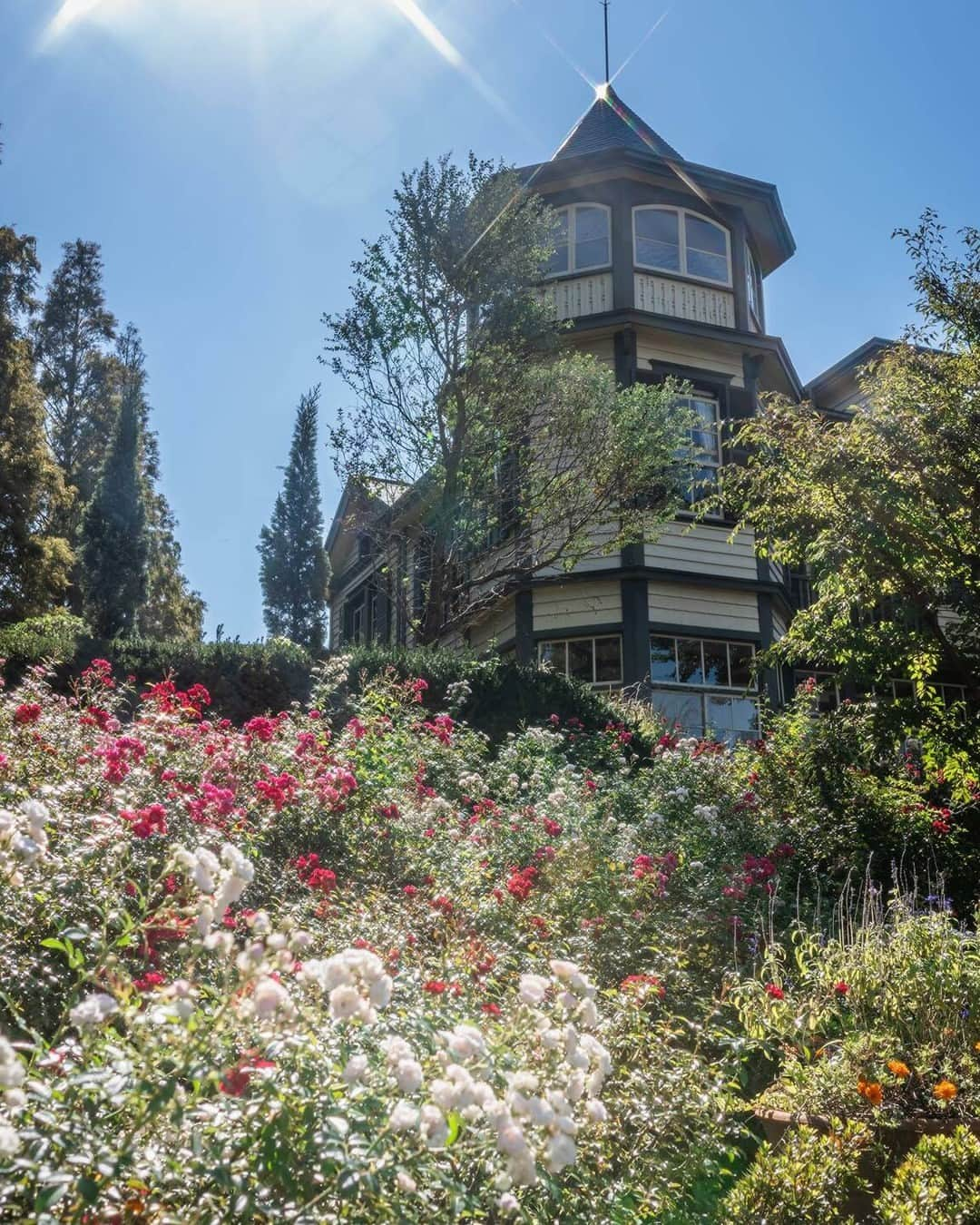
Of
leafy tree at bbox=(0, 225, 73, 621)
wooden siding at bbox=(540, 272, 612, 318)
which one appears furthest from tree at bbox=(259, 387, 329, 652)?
wooden siding at bbox=(540, 272, 612, 318)

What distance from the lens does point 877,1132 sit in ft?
10.1

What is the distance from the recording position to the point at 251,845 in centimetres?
415

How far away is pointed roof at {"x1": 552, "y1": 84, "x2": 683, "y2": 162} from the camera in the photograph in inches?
619

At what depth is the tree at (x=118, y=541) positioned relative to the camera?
20234mm

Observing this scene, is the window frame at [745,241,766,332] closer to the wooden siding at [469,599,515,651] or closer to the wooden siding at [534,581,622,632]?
the wooden siding at [534,581,622,632]

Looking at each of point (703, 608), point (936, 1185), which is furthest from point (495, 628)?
point (936, 1185)

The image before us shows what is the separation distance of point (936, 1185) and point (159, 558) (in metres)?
29.1

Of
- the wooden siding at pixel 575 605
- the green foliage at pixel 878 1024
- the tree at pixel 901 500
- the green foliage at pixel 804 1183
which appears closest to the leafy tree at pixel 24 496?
the wooden siding at pixel 575 605

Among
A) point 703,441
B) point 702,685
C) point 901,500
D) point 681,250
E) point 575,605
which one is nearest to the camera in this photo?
point 901,500

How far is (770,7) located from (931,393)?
3.04 metres

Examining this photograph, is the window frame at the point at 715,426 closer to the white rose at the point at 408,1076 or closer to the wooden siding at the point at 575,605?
the wooden siding at the point at 575,605

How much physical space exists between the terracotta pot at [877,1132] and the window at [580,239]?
1351cm

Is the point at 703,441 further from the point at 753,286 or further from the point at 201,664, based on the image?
the point at 201,664

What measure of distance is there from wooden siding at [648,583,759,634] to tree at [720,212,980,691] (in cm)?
477
